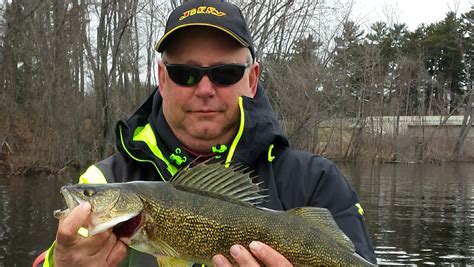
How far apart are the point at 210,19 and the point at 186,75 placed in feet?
1.18

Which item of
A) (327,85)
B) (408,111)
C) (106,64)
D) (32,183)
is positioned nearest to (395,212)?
(327,85)

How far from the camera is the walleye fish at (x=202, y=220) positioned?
2475 mm

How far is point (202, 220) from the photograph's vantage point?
2.56 meters

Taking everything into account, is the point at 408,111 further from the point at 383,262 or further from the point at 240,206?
the point at 240,206

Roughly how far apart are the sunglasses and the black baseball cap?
0.18 m

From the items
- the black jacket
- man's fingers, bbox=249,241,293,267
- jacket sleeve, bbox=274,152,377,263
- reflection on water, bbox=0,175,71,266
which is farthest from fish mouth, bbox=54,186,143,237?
reflection on water, bbox=0,175,71,266

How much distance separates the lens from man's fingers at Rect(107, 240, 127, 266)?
2547 millimetres

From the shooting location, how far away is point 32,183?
24469 millimetres

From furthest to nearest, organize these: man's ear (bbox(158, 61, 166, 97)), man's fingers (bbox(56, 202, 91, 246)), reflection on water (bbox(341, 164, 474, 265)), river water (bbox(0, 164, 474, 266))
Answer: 1. reflection on water (bbox(341, 164, 474, 265))
2. river water (bbox(0, 164, 474, 266))
3. man's ear (bbox(158, 61, 166, 97))
4. man's fingers (bbox(56, 202, 91, 246))

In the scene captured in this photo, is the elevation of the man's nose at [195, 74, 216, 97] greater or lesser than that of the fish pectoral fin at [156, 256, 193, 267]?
greater

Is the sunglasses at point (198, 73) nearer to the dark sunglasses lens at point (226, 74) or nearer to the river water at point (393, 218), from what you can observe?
the dark sunglasses lens at point (226, 74)

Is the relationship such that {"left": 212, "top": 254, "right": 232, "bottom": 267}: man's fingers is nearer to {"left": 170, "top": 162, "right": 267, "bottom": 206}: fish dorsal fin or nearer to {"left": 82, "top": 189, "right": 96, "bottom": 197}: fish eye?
{"left": 170, "top": 162, "right": 267, "bottom": 206}: fish dorsal fin

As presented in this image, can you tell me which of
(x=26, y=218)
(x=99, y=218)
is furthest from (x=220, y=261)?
(x=26, y=218)

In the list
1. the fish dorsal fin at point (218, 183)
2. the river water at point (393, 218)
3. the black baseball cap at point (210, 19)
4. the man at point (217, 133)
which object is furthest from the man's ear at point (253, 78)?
the river water at point (393, 218)
